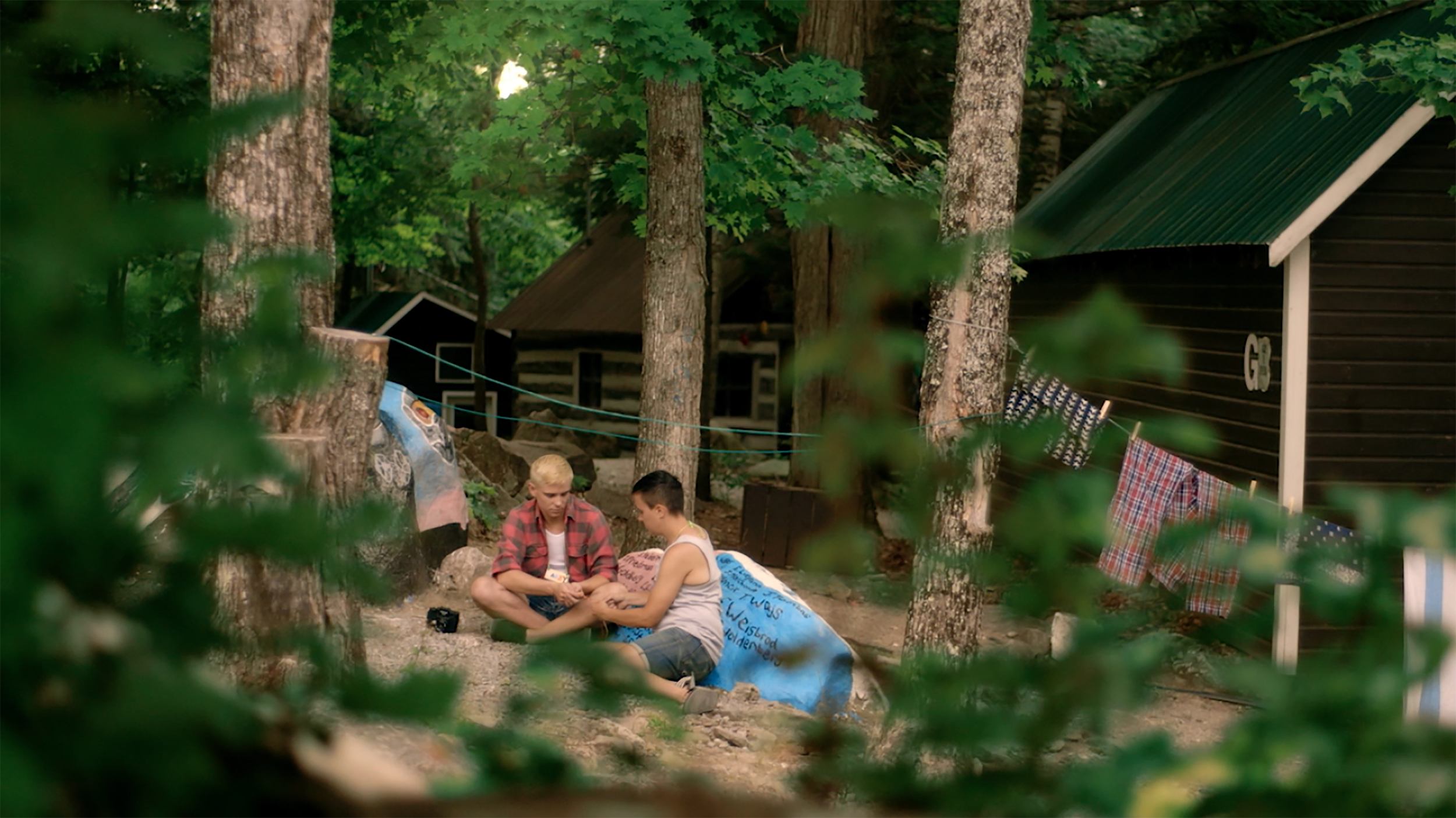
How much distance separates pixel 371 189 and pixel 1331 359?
14635 mm

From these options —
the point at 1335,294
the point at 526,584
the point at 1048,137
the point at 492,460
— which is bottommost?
the point at 526,584

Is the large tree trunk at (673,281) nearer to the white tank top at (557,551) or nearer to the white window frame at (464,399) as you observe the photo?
the white tank top at (557,551)

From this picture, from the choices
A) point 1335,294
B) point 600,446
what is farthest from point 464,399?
point 1335,294

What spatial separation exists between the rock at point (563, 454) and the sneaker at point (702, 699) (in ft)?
29.2

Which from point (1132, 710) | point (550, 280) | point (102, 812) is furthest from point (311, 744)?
point (550, 280)

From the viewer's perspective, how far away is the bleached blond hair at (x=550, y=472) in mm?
7418

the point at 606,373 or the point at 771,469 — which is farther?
the point at 606,373

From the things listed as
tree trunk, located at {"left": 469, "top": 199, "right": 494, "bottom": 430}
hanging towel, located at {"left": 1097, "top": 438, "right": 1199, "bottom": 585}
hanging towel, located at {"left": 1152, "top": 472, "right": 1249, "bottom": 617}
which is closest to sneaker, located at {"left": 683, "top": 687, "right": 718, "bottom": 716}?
hanging towel, located at {"left": 1097, "top": 438, "right": 1199, "bottom": 585}

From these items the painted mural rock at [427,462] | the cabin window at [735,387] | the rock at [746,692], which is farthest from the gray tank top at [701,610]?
the cabin window at [735,387]

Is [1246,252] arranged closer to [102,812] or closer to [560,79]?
[560,79]

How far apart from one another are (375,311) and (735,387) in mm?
10806

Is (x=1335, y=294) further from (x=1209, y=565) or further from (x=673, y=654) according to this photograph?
(x=1209, y=565)

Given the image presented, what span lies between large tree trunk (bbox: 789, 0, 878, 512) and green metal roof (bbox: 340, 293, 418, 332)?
17.9 m

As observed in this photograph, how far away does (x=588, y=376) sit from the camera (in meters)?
25.8
